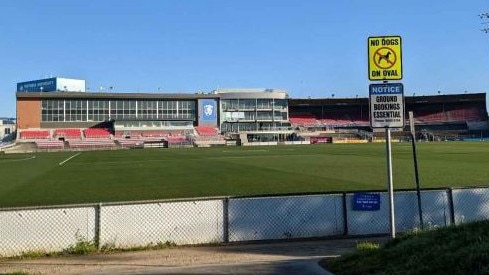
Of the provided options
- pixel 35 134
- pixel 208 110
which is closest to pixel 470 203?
pixel 35 134

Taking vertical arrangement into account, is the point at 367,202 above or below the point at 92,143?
below

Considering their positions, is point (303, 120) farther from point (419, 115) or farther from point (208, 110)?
point (419, 115)

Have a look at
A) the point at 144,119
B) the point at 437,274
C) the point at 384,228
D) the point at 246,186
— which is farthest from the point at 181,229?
the point at 144,119

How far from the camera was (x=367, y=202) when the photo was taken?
44.7 feet

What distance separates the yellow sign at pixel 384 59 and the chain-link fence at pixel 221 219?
4632mm

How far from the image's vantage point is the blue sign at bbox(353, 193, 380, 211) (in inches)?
535

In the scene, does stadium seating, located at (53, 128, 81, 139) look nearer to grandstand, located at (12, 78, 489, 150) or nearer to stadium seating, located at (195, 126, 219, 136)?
grandstand, located at (12, 78, 489, 150)

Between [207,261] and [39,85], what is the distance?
15635 cm

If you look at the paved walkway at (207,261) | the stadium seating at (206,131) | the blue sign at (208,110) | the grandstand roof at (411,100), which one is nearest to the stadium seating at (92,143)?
the stadium seating at (206,131)

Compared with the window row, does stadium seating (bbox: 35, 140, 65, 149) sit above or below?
below

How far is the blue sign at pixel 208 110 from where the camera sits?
144750mm

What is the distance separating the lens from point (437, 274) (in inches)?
245

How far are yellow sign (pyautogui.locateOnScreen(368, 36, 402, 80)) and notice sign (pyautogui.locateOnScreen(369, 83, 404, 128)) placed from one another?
0.18 m

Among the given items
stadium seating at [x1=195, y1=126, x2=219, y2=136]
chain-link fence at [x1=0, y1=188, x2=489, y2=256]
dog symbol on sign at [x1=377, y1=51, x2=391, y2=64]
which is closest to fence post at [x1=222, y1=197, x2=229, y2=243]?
chain-link fence at [x1=0, y1=188, x2=489, y2=256]
